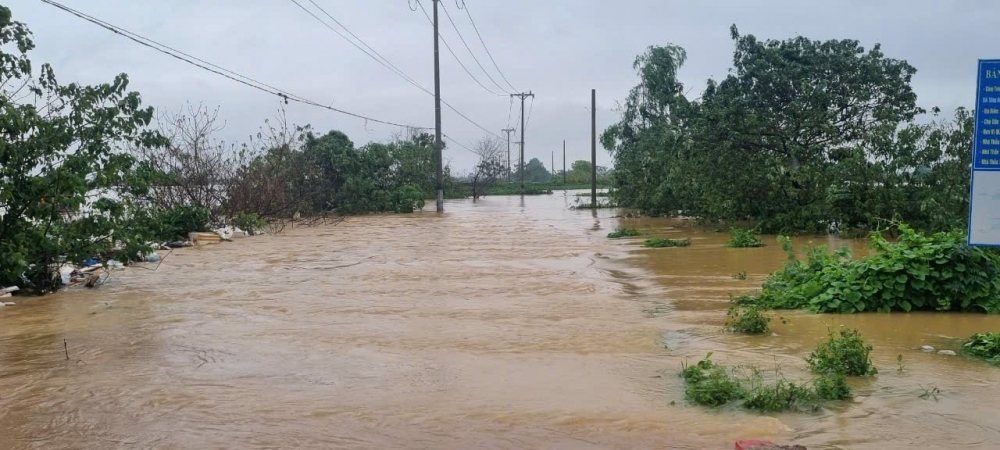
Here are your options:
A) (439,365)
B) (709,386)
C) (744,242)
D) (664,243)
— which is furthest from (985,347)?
(664,243)

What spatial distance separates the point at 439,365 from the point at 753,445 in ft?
10.3

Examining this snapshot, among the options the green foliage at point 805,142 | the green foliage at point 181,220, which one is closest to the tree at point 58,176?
the green foliage at point 181,220

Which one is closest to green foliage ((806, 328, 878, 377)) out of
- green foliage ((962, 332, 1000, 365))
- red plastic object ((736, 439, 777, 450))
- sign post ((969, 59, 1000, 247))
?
green foliage ((962, 332, 1000, 365))

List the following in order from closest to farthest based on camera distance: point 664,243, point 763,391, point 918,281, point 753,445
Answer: point 753,445, point 763,391, point 918,281, point 664,243

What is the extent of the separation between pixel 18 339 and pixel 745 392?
7.29 metres

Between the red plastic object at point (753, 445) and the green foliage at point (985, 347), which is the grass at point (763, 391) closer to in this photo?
the red plastic object at point (753, 445)

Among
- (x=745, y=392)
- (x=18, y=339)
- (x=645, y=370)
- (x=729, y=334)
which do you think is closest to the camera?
(x=745, y=392)

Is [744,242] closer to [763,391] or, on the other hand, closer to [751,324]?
[751,324]

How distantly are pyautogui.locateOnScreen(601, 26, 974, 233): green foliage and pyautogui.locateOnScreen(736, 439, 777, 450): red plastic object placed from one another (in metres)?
14.7

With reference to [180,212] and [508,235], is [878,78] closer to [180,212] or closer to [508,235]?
[508,235]

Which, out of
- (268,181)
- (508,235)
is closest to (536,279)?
(508,235)

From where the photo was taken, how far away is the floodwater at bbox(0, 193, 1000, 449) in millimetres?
5191

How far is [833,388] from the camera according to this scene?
18.4ft

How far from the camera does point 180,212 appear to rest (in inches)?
834
